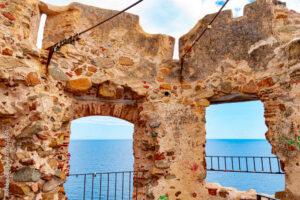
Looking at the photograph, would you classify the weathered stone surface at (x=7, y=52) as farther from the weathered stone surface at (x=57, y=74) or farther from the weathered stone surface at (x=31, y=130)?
the weathered stone surface at (x=31, y=130)

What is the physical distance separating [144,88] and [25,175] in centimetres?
218

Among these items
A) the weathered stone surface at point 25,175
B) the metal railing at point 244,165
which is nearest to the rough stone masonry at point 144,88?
the weathered stone surface at point 25,175

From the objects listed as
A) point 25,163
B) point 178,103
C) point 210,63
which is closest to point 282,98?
point 210,63

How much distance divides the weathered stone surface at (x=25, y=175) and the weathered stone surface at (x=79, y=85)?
126 cm

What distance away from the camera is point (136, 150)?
14.1 feet

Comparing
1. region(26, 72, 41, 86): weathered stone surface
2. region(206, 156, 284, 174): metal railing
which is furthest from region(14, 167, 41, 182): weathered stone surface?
region(206, 156, 284, 174): metal railing

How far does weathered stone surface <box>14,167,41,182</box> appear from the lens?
285cm

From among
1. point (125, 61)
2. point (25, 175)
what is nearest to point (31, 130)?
point (25, 175)

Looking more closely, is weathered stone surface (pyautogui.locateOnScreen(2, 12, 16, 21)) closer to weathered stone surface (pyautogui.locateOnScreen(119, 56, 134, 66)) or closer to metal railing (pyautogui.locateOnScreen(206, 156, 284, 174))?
weathered stone surface (pyautogui.locateOnScreen(119, 56, 134, 66))

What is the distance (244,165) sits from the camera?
4288cm

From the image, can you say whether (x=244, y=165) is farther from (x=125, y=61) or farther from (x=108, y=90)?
(x=108, y=90)

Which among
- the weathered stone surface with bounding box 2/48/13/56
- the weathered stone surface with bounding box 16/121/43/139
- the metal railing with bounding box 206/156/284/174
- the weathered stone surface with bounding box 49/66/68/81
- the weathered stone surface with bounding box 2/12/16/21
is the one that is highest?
the weathered stone surface with bounding box 2/12/16/21

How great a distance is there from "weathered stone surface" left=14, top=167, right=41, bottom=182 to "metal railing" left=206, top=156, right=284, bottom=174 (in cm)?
322

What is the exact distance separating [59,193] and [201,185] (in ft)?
7.18
